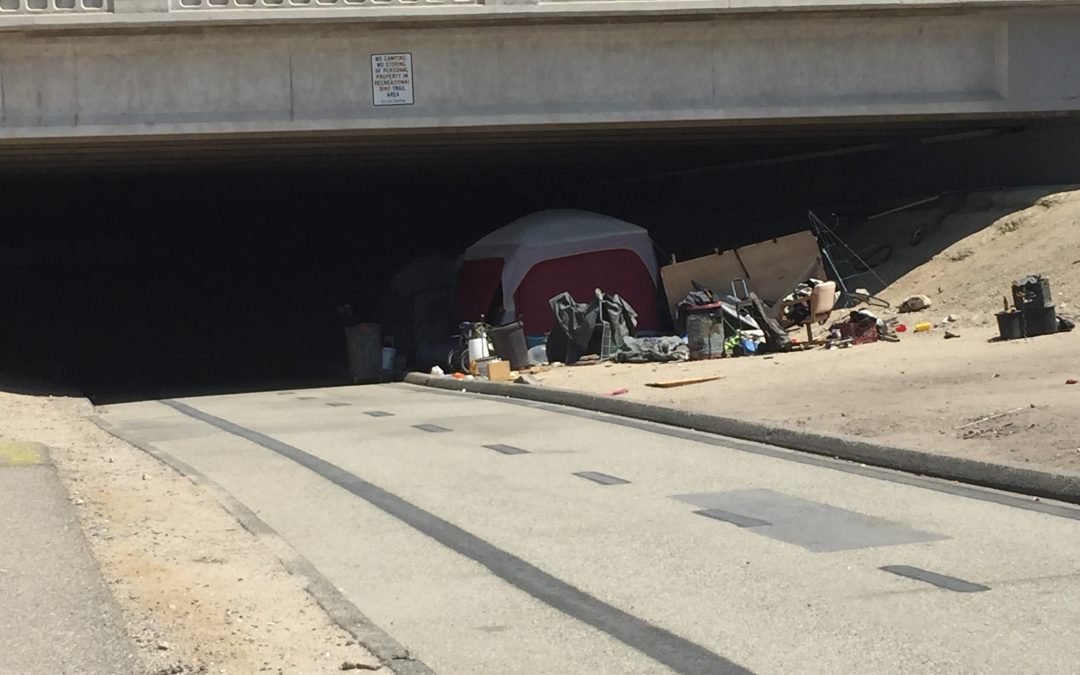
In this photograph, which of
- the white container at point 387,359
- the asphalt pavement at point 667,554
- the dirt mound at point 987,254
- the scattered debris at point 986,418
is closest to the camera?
the asphalt pavement at point 667,554

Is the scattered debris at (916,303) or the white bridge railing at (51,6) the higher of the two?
the white bridge railing at (51,6)

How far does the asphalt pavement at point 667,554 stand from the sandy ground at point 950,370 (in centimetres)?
85

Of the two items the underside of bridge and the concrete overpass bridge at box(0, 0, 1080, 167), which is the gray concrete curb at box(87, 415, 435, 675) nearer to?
the concrete overpass bridge at box(0, 0, 1080, 167)

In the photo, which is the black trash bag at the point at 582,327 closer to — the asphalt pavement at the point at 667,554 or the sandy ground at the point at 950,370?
the sandy ground at the point at 950,370

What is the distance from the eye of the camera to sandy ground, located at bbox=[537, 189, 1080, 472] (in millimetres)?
10969

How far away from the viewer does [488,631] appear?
6.39 metres

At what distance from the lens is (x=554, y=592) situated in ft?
23.2

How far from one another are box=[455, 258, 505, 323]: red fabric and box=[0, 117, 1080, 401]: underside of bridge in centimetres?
231

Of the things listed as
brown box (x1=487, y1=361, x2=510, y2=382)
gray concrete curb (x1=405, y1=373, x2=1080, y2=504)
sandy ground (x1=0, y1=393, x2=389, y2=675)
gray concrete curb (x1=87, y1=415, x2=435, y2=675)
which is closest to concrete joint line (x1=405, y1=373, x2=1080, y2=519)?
gray concrete curb (x1=405, y1=373, x2=1080, y2=504)

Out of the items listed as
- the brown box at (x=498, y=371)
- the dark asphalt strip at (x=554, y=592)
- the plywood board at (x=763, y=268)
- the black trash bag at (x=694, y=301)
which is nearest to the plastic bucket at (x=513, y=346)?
the brown box at (x=498, y=371)

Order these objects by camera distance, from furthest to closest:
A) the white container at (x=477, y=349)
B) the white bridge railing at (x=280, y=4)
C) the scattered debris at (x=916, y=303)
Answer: the white container at (x=477, y=349) < the scattered debris at (x=916, y=303) < the white bridge railing at (x=280, y=4)

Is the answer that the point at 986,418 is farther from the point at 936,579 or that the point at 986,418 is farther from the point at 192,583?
the point at 192,583

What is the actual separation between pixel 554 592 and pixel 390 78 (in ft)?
51.1

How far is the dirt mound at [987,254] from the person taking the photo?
66.2 ft
